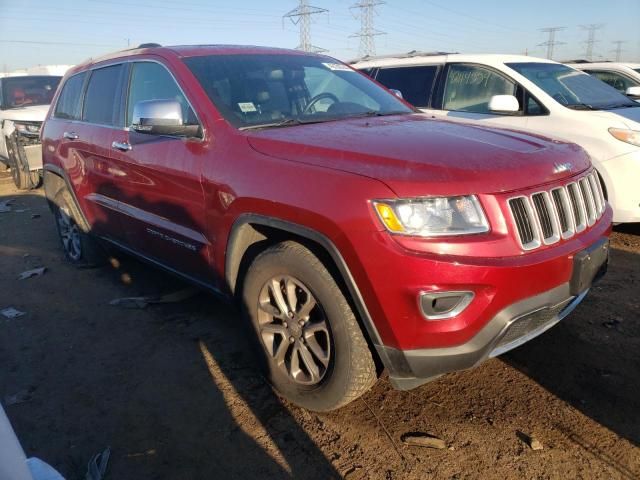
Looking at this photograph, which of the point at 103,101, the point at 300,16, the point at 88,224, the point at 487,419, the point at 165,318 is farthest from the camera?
the point at 300,16

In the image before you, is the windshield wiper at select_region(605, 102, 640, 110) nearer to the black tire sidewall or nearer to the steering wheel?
the steering wheel

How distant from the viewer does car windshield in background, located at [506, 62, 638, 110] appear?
541 cm

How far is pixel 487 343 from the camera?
217cm

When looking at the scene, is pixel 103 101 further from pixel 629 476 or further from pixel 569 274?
pixel 629 476

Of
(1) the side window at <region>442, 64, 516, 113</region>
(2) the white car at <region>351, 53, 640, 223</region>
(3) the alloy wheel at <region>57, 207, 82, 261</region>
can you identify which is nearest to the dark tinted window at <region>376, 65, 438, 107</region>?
(2) the white car at <region>351, 53, 640, 223</region>

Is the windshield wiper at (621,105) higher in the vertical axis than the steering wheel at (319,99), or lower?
lower

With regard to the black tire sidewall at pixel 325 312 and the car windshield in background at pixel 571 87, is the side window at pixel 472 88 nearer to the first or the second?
the car windshield in background at pixel 571 87

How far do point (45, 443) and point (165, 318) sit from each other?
1.41 m

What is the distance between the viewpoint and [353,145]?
2.51 meters

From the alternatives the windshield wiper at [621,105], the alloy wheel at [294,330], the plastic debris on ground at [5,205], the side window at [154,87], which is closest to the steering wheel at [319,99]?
the side window at [154,87]

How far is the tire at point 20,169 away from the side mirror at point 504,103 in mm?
7724

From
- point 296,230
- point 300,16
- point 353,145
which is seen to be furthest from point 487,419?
point 300,16

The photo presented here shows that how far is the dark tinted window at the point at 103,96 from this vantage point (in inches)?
160

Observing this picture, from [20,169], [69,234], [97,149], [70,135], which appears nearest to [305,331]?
[97,149]
